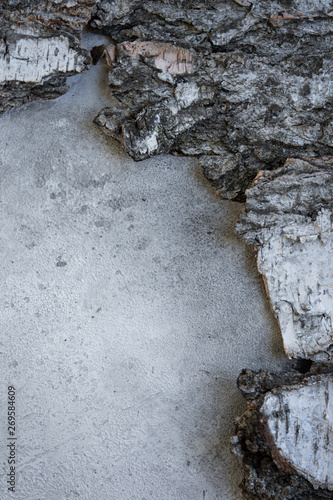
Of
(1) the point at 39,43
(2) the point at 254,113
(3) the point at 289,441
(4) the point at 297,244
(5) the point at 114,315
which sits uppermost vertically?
(1) the point at 39,43

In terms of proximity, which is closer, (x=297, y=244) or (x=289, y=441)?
(x=289, y=441)

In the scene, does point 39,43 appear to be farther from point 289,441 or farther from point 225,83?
point 289,441

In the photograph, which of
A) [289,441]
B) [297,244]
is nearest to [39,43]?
[297,244]

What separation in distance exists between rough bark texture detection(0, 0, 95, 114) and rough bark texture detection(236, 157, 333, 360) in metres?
1.00

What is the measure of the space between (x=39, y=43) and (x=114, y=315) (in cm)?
125

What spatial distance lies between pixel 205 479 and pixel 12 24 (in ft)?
7.12

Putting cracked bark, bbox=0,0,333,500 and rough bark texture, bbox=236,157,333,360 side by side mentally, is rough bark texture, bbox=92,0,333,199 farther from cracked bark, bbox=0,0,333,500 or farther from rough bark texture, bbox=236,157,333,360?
rough bark texture, bbox=236,157,333,360

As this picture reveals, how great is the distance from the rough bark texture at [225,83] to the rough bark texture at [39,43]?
12cm

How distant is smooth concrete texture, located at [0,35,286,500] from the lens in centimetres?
218

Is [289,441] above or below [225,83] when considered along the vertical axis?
below

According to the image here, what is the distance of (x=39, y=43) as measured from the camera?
82.2 inches

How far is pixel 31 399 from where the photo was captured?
2184 mm

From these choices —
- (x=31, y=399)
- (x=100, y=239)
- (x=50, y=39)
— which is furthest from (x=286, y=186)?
(x=31, y=399)

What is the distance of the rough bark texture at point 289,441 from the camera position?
200 centimetres
